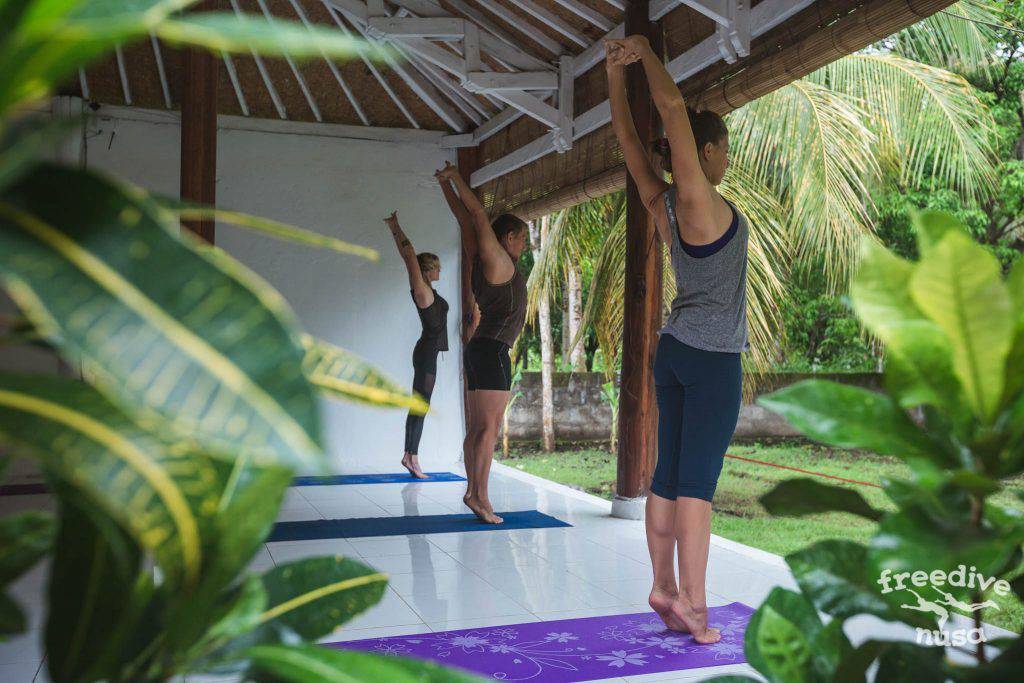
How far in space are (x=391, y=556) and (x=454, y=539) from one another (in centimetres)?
41

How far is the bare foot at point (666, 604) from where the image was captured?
2.51 metres

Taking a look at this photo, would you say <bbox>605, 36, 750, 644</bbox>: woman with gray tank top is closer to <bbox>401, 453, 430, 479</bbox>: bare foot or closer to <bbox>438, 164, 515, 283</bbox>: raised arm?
<bbox>438, 164, 515, 283</bbox>: raised arm

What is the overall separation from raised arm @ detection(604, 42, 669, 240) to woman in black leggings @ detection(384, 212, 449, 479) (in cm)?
340

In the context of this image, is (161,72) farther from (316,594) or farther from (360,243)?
(316,594)

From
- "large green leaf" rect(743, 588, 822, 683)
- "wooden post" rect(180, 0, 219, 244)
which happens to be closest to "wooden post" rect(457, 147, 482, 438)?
"wooden post" rect(180, 0, 219, 244)

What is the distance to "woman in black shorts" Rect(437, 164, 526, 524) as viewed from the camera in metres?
4.08

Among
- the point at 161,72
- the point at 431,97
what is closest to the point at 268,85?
the point at 161,72

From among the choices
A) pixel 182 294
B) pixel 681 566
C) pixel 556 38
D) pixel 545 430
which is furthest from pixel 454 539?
pixel 545 430

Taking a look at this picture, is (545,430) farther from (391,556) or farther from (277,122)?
(391,556)

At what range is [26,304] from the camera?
0.96ft

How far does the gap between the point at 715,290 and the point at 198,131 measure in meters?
2.75

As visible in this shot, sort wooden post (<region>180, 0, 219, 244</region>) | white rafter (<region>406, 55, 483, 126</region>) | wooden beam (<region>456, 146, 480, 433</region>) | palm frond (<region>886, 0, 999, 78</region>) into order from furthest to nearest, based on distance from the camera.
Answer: palm frond (<region>886, 0, 999, 78</region>) → wooden beam (<region>456, 146, 480, 433</region>) → white rafter (<region>406, 55, 483, 126</region>) → wooden post (<region>180, 0, 219, 244</region>)

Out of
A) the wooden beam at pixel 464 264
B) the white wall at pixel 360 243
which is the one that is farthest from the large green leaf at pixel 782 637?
the wooden beam at pixel 464 264

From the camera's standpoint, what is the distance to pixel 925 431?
506 mm
